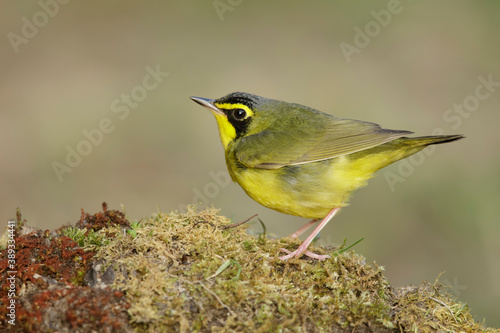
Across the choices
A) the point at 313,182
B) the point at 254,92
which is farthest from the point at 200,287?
the point at 254,92

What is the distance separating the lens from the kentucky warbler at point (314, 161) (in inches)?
194

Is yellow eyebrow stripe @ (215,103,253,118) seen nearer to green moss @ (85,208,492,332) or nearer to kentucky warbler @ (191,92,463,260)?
kentucky warbler @ (191,92,463,260)

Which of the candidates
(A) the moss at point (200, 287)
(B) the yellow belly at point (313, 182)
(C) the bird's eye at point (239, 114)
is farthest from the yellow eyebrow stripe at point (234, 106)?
(A) the moss at point (200, 287)

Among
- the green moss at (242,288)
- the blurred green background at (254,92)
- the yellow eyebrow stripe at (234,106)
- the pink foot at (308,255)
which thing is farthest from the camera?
the blurred green background at (254,92)

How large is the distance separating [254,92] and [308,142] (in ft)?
19.5

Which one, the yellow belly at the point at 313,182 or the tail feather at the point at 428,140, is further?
the yellow belly at the point at 313,182

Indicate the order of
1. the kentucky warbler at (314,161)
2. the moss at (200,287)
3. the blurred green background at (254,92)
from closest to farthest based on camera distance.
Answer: the moss at (200,287) < the kentucky warbler at (314,161) < the blurred green background at (254,92)

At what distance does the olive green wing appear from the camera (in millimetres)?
4997

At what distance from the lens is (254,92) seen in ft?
36.1

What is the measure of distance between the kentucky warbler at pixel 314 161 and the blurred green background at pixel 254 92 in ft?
13.3

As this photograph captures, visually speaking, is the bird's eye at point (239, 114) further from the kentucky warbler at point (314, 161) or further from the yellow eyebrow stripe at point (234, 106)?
the kentucky warbler at point (314, 161)

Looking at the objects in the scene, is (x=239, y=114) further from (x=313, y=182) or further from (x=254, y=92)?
(x=254, y=92)

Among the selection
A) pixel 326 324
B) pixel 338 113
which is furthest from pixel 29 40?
pixel 326 324

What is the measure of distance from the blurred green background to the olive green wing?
4.01 metres
